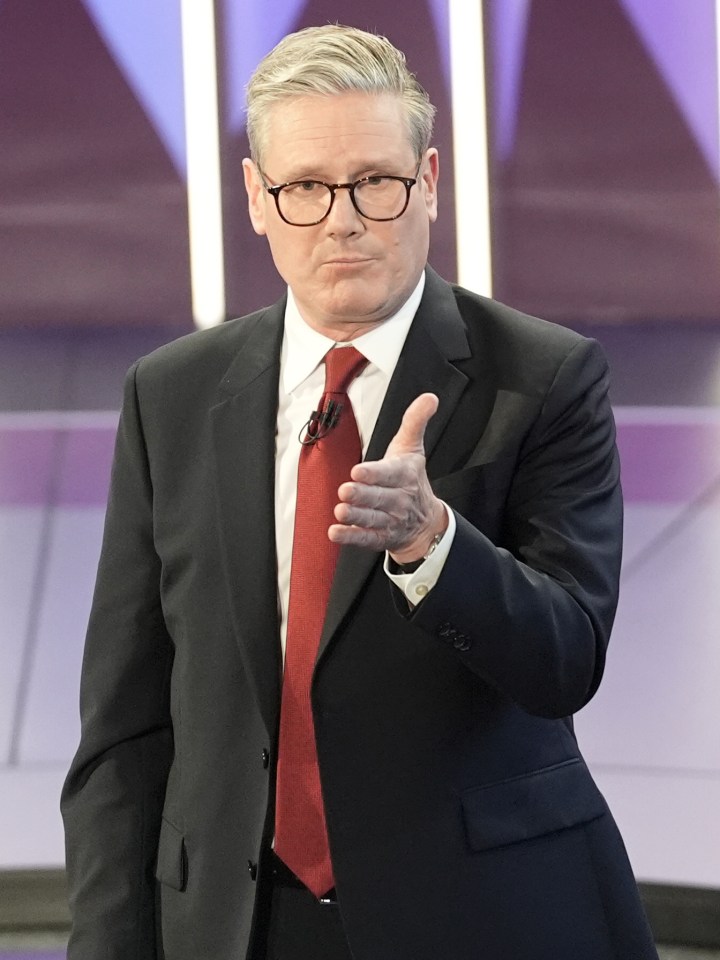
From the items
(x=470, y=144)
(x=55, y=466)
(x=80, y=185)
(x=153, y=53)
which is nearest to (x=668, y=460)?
(x=470, y=144)

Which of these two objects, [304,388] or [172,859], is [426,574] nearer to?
[304,388]

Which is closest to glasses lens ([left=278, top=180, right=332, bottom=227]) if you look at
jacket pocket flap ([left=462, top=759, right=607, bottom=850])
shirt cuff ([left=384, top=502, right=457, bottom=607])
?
shirt cuff ([left=384, top=502, right=457, bottom=607])

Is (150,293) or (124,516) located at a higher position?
(150,293)

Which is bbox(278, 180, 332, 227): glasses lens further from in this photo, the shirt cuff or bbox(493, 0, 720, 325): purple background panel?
bbox(493, 0, 720, 325): purple background panel

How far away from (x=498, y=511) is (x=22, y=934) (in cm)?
164

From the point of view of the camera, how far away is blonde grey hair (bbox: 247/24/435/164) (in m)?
1.29

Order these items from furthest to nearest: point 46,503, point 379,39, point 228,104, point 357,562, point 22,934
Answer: point 228,104 → point 46,503 → point 22,934 → point 379,39 → point 357,562

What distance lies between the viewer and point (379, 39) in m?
1.33

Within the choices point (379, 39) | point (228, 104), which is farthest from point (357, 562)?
point (228, 104)

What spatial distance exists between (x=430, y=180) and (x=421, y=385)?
0.74 feet

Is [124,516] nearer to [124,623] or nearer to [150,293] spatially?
[124,623]

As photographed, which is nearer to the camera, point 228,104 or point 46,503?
point 46,503

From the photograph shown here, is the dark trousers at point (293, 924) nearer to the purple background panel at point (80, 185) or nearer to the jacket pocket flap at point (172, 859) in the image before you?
the jacket pocket flap at point (172, 859)

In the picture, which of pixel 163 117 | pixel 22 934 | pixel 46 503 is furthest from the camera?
pixel 163 117
